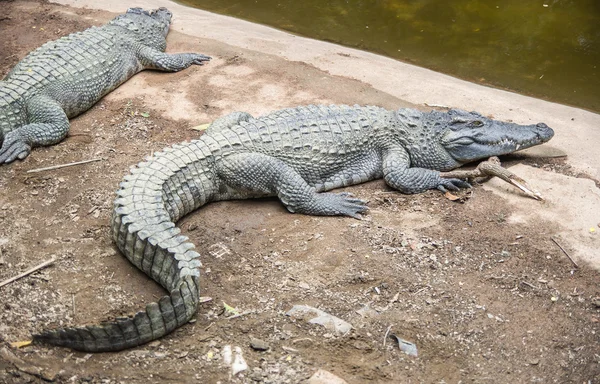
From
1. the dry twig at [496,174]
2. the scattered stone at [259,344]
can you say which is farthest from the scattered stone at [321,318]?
the dry twig at [496,174]

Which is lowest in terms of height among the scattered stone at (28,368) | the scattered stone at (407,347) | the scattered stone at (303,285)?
the scattered stone at (28,368)

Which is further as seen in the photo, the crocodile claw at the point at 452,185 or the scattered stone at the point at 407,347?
the crocodile claw at the point at 452,185

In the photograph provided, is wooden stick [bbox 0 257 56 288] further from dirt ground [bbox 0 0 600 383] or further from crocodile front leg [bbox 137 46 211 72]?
crocodile front leg [bbox 137 46 211 72]

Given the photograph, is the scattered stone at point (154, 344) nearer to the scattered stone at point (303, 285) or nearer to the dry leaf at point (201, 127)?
the scattered stone at point (303, 285)

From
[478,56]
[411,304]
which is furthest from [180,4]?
[411,304]

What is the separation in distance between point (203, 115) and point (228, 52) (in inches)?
64.0

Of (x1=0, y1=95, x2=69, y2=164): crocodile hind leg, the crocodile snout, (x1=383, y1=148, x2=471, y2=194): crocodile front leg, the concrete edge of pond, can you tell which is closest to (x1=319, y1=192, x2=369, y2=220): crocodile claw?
(x1=383, y1=148, x2=471, y2=194): crocodile front leg

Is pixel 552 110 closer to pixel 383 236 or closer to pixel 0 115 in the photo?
pixel 383 236

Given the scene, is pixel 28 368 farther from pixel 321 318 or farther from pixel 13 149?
pixel 13 149

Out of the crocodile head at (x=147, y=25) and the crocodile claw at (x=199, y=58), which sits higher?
the crocodile head at (x=147, y=25)

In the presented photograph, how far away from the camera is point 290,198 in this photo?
4887 millimetres

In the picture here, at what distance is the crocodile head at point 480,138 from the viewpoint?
5.40 metres

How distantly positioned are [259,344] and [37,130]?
3518 millimetres

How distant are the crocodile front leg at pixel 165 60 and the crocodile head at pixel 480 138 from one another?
11.3ft
